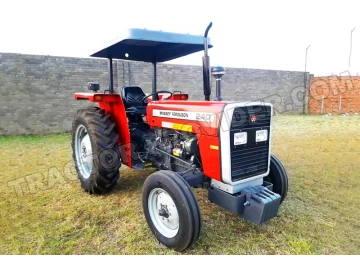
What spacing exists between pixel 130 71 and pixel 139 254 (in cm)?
701

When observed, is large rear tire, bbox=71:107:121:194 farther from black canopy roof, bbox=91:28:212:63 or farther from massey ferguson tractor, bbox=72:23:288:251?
black canopy roof, bbox=91:28:212:63

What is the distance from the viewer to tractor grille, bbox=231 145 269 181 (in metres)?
2.14

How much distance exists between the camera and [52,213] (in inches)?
108

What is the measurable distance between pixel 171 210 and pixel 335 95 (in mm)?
13549

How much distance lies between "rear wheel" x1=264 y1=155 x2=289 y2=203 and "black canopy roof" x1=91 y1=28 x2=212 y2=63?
1491 millimetres

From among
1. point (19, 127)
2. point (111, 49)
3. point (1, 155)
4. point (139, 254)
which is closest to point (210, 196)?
point (139, 254)

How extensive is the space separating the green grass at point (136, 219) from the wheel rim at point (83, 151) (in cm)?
24

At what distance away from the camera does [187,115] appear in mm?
2383

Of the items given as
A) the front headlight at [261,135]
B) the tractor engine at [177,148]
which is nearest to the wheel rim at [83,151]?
the tractor engine at [177,148]

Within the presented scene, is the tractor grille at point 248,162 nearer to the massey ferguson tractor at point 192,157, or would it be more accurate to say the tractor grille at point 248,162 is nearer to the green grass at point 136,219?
the massey ferguson tractor at point 192,157

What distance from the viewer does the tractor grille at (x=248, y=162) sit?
2145mm

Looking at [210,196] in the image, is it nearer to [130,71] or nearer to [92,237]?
[92,237]

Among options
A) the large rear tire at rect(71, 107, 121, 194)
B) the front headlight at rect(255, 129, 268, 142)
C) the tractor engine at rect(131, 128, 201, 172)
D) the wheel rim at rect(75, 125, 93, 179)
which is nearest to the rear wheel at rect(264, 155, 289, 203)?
the front headlight at rect(255, 129, 268, 142)

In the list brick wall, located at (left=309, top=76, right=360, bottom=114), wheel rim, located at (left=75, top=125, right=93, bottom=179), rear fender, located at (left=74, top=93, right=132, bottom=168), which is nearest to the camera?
rear fender, located at (left=74, top=93, right=132, bottom=168)
